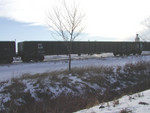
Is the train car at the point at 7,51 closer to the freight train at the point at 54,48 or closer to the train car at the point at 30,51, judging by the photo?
the freight train at the point at 54,48

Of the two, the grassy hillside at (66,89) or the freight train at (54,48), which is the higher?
the freight train at (54,48)

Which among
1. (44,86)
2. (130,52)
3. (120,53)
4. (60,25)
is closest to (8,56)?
(60,25)

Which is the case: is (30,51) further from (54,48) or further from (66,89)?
(66,89)

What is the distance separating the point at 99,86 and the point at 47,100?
3.32 m

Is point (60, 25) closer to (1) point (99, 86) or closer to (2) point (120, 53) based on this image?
(1) point (99, 86)

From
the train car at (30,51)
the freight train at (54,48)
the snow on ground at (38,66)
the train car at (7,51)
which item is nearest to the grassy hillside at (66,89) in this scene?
the snow on ground at (38,66)

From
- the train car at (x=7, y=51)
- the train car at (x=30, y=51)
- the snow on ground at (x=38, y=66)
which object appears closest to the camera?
the snow on ground at (x=38, y=66)

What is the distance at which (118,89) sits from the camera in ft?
35.4

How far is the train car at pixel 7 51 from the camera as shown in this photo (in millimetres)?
22984

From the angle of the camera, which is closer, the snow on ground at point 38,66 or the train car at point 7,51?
the snow on ground at point 38,66

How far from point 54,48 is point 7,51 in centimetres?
691

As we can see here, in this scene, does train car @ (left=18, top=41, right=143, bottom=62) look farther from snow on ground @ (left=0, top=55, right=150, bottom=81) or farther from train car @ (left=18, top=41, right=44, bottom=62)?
snow on ground @ (left=0, top=55, right=150, bottom=81)

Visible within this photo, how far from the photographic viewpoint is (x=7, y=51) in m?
23.3

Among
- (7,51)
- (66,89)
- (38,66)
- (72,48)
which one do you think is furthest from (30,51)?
(66,89)
